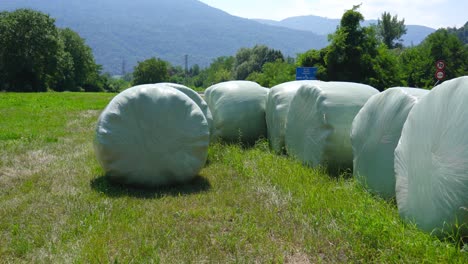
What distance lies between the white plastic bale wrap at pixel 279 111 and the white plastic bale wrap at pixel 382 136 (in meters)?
2.50

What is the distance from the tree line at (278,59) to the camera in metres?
25.8

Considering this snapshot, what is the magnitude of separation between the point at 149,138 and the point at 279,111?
3.02 meters

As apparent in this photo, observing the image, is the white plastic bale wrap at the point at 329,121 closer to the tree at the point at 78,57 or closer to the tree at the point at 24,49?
the tree at the point at 24,49

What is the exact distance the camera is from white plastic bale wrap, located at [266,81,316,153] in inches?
320

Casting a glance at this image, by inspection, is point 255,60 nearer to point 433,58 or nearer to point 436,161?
point 433,58

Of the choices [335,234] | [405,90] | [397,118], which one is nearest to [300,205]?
[335,234]

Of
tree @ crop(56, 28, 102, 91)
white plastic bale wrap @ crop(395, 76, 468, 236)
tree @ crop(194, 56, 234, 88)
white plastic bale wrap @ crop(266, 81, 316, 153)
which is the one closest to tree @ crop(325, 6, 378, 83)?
white plastic bale wrap @ crop(266, 81, 316, 153)

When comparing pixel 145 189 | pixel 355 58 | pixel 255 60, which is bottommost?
pixel 255 60

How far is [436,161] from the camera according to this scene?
3.82m

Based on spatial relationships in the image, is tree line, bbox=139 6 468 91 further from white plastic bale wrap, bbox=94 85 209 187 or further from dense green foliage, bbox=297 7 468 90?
white plastic bale wrap, bbox=94 85 209 187

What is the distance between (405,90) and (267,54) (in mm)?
83724

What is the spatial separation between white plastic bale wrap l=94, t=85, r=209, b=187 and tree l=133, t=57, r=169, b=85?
273ft

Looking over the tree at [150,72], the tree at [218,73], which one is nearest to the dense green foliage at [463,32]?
the tree at [218,73]

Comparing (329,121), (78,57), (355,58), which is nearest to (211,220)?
(329,121)
